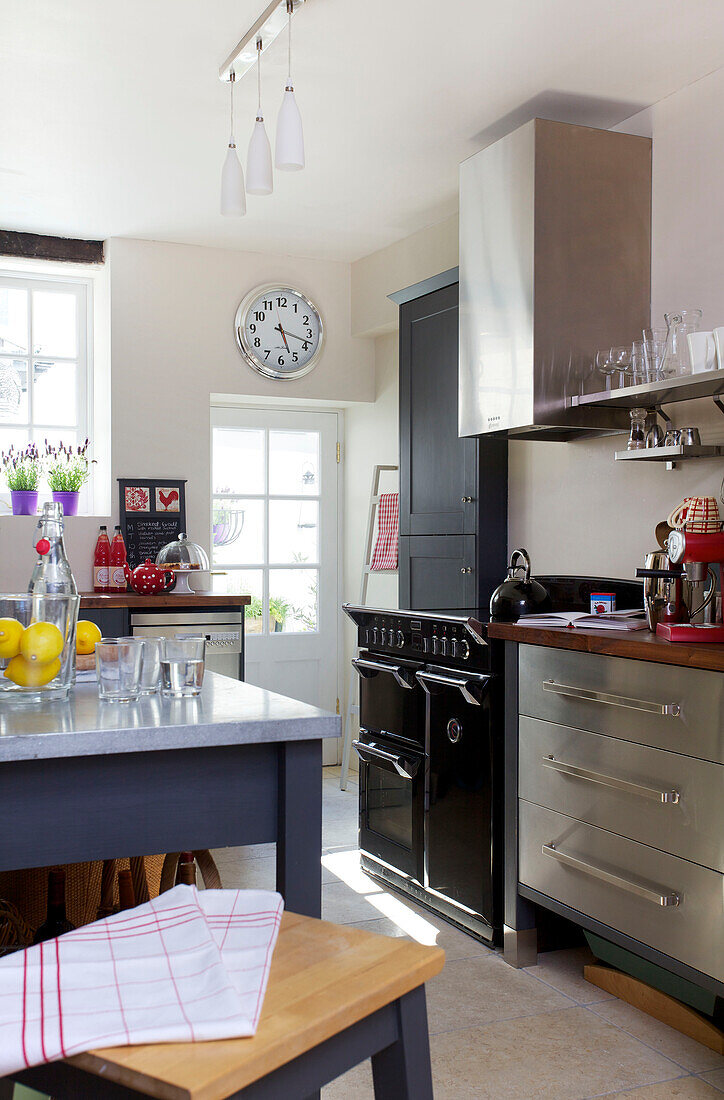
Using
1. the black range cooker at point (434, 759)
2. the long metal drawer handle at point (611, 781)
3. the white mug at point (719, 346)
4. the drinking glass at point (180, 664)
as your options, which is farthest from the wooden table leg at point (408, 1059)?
the white mug at point (719, 346)

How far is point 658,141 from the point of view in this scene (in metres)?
3.30

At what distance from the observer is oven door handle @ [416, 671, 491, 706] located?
3.09 metres

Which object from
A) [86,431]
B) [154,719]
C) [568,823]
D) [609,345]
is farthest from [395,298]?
[154,719]

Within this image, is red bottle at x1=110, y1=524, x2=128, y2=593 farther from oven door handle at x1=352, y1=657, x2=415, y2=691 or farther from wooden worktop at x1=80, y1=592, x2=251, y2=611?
oven door handle at x1=352, y1=657, x2=415, y2=691

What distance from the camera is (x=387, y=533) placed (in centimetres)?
509

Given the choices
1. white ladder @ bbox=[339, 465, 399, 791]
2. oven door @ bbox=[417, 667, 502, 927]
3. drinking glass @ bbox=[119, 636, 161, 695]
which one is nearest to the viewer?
drinking glass @ bbox=[119, 636, 161, 695]

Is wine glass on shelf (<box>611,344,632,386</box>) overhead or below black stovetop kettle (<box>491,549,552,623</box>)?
overhead

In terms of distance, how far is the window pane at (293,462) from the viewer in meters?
5.57

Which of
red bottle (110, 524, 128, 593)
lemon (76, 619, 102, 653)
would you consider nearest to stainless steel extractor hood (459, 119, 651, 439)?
lemon (76, 619, 102, 653)

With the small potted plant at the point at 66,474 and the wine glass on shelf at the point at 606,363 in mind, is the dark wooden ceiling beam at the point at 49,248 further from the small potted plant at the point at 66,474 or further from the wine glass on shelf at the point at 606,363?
the wine glass on shelf at the point at 606,363

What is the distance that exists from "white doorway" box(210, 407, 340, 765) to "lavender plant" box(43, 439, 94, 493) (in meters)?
0.74

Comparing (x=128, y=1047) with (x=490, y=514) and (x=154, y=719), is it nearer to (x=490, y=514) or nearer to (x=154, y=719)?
(x=154, y=719)

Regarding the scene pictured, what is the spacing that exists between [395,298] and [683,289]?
1.56m

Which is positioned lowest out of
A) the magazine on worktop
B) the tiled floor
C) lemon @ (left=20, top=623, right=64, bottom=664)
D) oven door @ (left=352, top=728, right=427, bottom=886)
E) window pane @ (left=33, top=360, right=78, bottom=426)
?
the tiled floor
